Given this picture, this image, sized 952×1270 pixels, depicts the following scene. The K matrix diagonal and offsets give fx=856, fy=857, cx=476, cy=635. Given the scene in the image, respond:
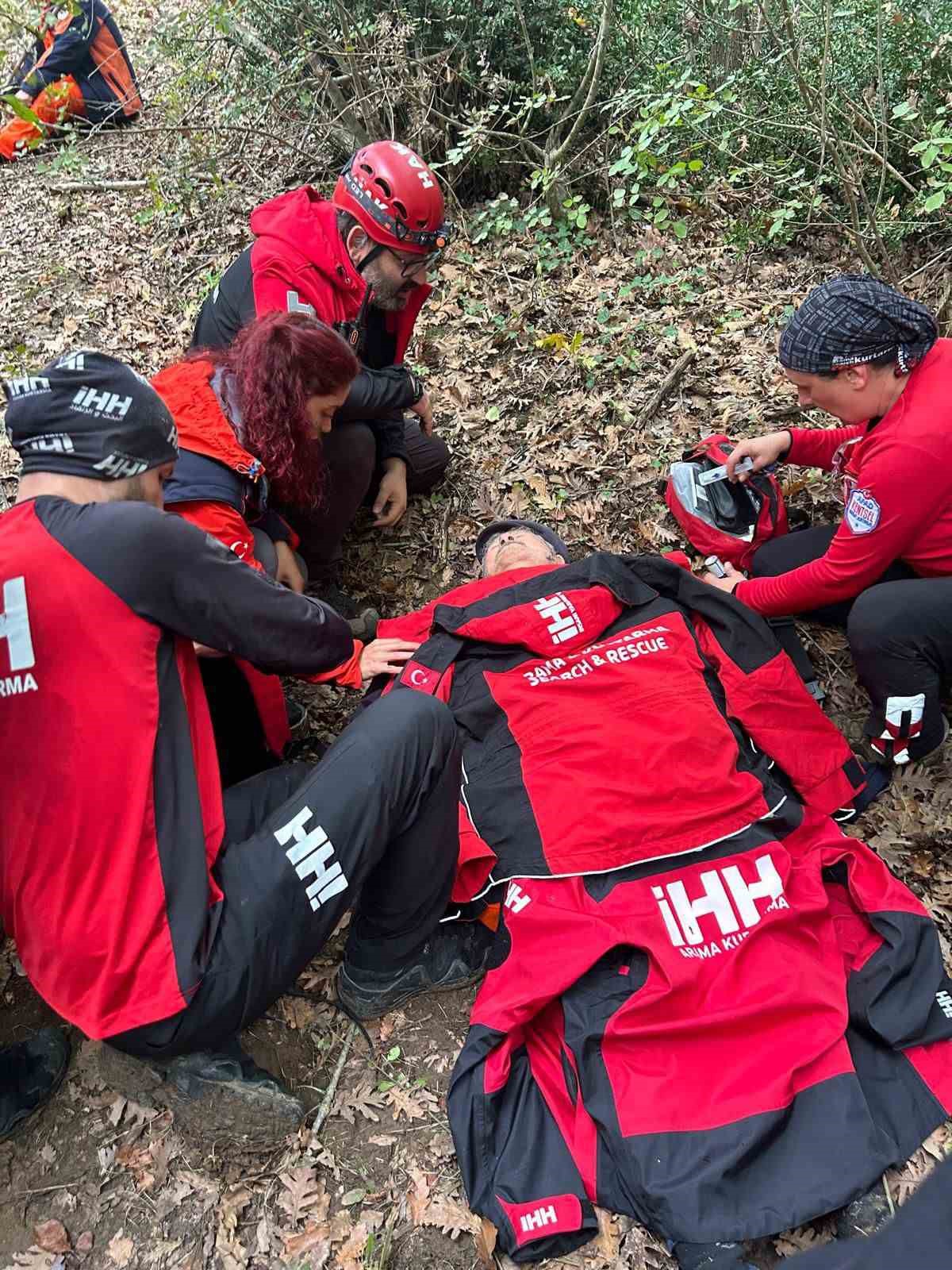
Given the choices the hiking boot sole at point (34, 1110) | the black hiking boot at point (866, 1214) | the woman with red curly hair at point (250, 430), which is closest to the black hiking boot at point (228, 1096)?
the hiking boot sole at point (34, 1110)

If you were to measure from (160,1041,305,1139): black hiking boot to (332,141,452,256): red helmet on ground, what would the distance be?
3.87m

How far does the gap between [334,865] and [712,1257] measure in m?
1.69

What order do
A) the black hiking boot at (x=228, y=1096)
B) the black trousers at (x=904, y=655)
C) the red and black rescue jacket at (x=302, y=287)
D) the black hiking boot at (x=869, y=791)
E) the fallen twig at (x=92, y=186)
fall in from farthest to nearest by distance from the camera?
the fallen twig at (x=92, y=186)
the red and black rescue jacket at (x=302, y=287)
the black hiking boot at (x=869, y=791)
the black trousers at (x=904, y=655)
the black hiking boot at (x=228, y=1096)

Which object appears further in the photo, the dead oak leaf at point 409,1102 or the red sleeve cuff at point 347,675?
the red sleeve cuff at point 347,675

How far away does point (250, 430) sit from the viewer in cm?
366

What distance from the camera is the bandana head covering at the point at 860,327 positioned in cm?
351

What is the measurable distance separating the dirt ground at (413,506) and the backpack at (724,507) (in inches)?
13.0

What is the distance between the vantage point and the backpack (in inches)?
193

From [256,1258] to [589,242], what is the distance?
23.2ft

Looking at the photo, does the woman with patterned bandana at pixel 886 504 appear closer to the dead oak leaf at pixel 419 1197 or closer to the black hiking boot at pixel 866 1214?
the black hiking boot at pixel 866 1214

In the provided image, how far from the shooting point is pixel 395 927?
338 centimetres

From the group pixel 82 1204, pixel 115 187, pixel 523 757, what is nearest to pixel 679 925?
pixel 523 757

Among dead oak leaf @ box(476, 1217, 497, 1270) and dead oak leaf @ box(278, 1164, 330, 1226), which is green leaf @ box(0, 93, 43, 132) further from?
dead oak leaf @ box(476, 1217, 497, 1270)

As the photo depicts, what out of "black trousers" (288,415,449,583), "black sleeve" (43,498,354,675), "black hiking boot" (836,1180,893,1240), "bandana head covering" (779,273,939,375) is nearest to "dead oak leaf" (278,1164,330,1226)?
"black hiking boot" (836,1180,893,1240)
